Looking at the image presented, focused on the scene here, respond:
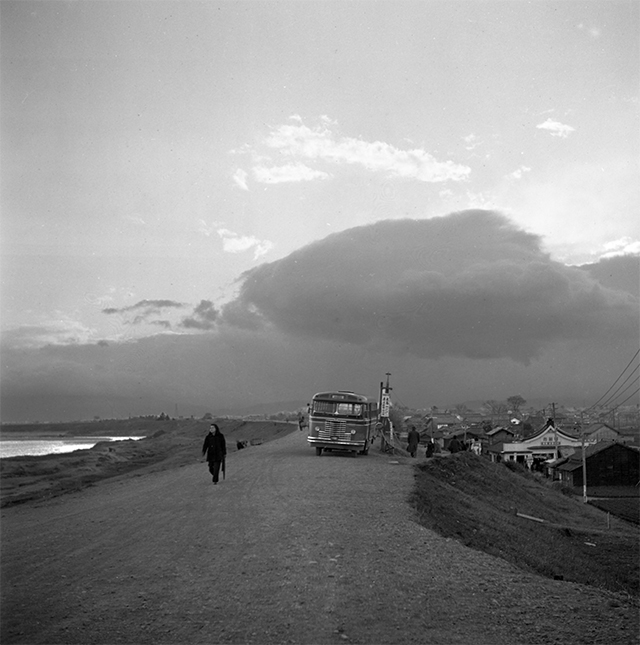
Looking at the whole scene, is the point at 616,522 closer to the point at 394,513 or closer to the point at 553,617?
the point at 394,513

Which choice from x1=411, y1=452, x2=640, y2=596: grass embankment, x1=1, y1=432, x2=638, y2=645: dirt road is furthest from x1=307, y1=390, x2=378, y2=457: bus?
x1=1, y1=432, x2=638, y2=645: dirt road

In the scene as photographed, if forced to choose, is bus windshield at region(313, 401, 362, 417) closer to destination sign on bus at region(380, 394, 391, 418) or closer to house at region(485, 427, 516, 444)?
destination sign on bus at region(380, 394, 391, 418)

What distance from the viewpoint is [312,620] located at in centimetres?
880

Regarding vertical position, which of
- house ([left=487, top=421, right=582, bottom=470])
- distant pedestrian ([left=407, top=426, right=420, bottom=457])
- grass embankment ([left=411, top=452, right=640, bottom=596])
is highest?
distant pedestrian ([left=407, top=426, right=420, bottom=457])

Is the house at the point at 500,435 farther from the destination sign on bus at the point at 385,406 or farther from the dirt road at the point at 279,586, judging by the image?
the dirt road at the point at 279,586

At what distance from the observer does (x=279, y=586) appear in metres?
10.1

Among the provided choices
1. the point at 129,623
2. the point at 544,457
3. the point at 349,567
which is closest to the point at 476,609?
the point at 349,567

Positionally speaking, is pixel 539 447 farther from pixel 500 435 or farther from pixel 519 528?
pixel 519 528

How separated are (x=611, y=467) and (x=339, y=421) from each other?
133 ft

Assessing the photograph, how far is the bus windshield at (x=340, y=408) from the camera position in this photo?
30719mm

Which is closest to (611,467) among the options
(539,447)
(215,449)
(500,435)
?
(539,447)

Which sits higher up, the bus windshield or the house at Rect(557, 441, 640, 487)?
the bus windshield

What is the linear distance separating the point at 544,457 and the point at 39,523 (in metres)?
78.4

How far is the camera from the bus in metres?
30.8
